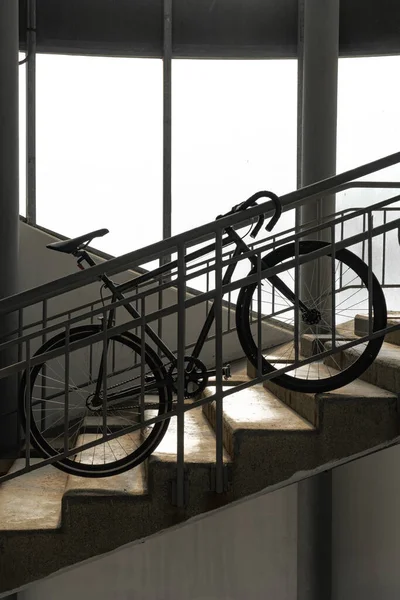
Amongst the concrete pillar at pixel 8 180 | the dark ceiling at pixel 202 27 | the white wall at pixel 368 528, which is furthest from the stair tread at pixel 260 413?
the dark ceiling at pixel 202 27

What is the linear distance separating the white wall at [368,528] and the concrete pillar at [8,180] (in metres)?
2.11

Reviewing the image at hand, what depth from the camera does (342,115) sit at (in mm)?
5344

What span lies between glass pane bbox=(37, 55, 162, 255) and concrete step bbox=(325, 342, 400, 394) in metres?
2.54

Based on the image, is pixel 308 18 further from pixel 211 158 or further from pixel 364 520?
pixel 364 520

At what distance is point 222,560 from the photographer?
14.6ft

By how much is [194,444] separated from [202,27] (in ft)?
12.8

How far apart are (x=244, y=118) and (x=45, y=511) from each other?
3464 millimetres

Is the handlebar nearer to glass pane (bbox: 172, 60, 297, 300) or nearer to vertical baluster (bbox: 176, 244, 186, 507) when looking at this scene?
vertical baluster (bbox: 176, 244, 186, 507)

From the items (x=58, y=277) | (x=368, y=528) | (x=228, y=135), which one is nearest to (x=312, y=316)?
(x=368, y=528)

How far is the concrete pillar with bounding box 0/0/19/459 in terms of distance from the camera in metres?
4.26

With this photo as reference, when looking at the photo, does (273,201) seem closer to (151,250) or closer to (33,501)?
(151,250)

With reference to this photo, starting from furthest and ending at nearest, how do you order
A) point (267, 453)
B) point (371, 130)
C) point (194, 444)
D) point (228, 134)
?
point (228, 134) < point (371, 130) < point (194, 444) < point (267, 453)

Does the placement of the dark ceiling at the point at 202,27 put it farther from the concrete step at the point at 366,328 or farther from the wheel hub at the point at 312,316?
the wheel hub at the point at 312,316

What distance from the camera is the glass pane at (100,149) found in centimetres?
528
